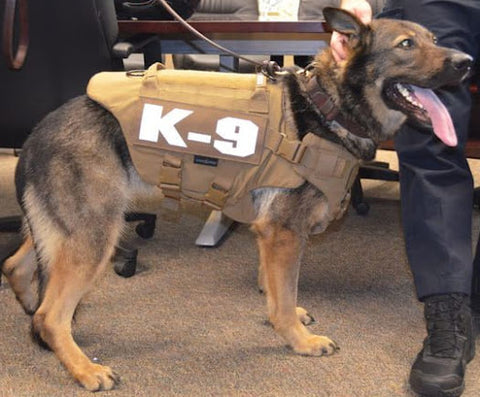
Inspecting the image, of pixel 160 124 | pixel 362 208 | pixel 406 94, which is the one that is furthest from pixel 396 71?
pixel 362 208

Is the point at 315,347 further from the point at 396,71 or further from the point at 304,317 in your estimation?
the point at 396,71

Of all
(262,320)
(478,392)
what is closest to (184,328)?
(262,320)

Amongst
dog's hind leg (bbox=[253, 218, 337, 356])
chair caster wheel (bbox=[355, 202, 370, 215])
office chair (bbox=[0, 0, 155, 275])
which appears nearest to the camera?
dog's hind leg (bbox=[253, 218, 337, 356])

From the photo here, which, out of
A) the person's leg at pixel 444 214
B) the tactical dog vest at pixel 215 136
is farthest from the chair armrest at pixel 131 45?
the person's leg at pixel 444 214

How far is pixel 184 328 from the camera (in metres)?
2.20

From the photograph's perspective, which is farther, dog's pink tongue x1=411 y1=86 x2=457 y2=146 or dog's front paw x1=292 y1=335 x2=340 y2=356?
dog's front paw x1=292 y1=335 x2=340 y2=356

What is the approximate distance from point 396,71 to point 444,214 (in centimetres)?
42

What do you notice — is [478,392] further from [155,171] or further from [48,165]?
[48,165]

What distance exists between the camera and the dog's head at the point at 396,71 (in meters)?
1.76

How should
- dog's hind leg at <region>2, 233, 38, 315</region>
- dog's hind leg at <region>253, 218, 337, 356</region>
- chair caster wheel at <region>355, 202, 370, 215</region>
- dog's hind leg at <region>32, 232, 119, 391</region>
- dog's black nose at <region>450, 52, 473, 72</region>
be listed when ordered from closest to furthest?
dog's black nose at <region>450, 52, 473, 72</region>
dog's hind leg at <region>32, 232, 119, 391</region>
dog's hind leg at <region>253, 218, 337, 356</region>
dog's hind leg at <region>2, 233, 38, 315</region>
chair caster wheel at <region>355, 202, 370, 215</region>

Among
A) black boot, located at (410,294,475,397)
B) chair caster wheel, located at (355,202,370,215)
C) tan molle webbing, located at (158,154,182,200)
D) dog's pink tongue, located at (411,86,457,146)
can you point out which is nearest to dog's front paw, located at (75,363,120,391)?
tan molle webbing, located at (158,154,182,200)

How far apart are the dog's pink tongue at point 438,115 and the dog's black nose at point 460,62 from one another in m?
0.12

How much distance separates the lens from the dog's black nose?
1.74m

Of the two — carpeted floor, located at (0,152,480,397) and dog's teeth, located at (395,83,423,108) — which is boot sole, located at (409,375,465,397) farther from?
dog's teeth, located at (395,83,423,108)
